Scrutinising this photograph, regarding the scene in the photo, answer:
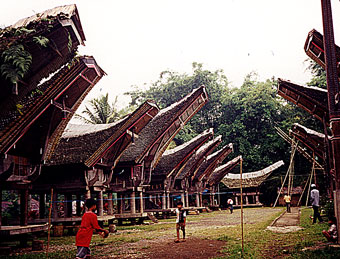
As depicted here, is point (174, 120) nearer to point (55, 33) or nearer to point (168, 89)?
point (55, 33)

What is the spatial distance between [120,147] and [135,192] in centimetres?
337

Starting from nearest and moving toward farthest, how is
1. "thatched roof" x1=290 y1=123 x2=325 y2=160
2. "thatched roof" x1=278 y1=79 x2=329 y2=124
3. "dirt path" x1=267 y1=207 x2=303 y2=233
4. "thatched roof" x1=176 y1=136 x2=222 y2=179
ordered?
"dirt path" x1=267 y1=207 x2=303 y2=233 < "thatched roof" x1=278 y1=79 x2=329 y2=124 < "thatched roof" x1=290 y1=123 x2=325 y2=160 < "thatched roof" x1=176 y1=136 x2=222 y2=179

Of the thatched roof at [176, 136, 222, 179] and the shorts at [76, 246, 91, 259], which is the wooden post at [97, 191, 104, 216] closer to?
the shorts at [76, 246, 91, 259]

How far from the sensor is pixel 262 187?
42250 mm

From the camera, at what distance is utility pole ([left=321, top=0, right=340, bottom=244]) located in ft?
29.8

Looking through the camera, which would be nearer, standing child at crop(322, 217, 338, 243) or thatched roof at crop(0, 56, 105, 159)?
standing child at crop(322, 217, 338, 243)

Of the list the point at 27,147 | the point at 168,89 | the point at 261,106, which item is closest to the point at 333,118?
the point at 27,147

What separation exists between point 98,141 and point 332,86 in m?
10.7

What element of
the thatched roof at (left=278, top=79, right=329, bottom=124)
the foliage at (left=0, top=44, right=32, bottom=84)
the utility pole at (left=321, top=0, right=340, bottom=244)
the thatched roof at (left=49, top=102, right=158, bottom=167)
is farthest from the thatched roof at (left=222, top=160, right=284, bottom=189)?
the foliage at (left=0, top=44, right=32, bottom=84)

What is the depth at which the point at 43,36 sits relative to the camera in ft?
26.5

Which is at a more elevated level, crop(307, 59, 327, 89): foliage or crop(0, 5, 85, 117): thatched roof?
crop(307, 59, 327, 89): foliage

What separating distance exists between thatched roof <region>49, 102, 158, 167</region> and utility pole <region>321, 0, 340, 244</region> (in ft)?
32.4

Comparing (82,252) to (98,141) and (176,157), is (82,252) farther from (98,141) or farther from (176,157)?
(176,157)

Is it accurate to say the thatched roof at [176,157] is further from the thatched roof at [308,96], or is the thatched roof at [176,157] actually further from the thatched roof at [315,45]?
the thatched roof at [315,45]
